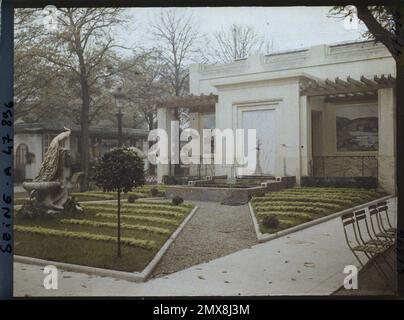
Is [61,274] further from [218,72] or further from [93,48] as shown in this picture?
[218,72]

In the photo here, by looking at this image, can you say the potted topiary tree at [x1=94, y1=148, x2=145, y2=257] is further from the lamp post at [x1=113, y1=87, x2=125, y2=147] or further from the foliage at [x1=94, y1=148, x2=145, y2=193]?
the lamp post at [x1=113, y1=87, x2=125, y2=147]

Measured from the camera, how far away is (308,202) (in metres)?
4.18

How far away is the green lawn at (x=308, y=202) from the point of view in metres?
4.13

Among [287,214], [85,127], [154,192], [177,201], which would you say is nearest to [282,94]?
[287,214]

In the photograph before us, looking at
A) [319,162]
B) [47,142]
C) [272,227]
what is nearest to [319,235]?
[272,227]

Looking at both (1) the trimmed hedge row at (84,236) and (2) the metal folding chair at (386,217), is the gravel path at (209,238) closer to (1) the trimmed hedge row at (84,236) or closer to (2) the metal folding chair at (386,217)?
(1) the trimmed hedge row at (84,236)

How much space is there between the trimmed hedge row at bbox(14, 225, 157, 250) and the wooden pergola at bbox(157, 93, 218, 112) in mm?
1326

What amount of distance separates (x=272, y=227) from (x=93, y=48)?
2386mm

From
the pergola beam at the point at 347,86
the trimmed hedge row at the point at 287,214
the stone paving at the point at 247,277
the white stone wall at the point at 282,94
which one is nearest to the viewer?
the stone paving at the point at 247,277

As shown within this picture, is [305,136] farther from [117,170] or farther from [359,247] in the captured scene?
[117,170]

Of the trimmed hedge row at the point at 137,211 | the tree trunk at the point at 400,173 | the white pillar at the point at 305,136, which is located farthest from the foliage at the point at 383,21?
the trimmed hedge row at the point at 137,211

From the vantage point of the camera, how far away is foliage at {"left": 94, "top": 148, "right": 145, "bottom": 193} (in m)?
4.02

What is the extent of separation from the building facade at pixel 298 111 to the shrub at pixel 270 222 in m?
0.44

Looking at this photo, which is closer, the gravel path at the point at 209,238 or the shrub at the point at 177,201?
the gravel path at the point at 209,238
